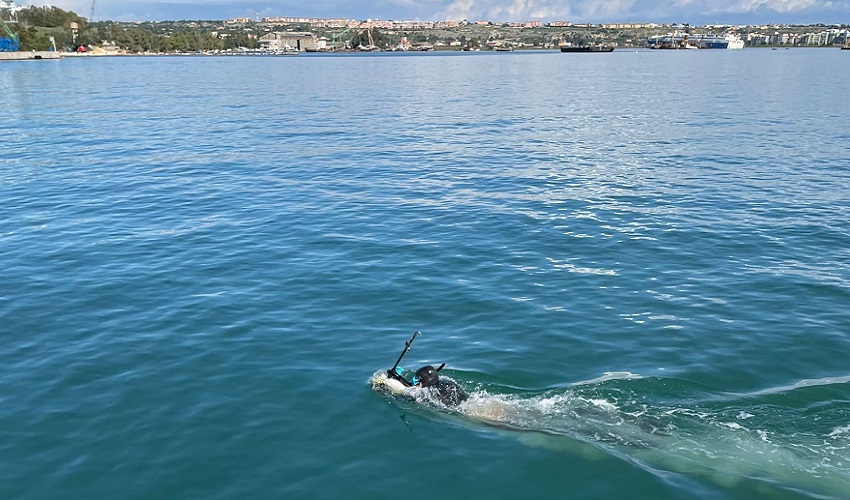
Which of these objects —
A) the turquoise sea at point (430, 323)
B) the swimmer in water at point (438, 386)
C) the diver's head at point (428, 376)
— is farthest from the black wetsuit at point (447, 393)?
the turquoise sea at point (430, 323)

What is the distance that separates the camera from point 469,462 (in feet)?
45.9

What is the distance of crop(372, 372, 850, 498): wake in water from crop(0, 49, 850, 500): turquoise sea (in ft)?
0.22

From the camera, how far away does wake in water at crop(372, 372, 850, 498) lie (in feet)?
44.1

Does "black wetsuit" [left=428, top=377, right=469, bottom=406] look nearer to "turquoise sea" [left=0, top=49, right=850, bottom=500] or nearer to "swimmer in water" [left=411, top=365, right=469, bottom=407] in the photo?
"swimmer in water" [left=411, top=365, right=469, bottom=407]

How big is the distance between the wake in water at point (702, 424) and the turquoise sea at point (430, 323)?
67 millimetres

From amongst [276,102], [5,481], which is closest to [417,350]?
[5,481]

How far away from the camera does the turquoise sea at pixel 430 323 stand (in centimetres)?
1389

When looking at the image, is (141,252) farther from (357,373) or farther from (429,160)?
(429,160)

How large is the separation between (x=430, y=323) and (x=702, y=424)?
8.14 metres

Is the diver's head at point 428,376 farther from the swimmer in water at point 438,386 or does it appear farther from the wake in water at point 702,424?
the wake in water at point 702,424

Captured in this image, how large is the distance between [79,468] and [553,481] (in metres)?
9.19

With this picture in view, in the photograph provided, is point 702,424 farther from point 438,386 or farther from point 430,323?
point 430,323

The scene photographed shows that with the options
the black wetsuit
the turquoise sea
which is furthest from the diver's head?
the turquoise sea

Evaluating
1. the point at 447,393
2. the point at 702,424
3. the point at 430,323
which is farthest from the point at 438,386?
the point at 702,424
